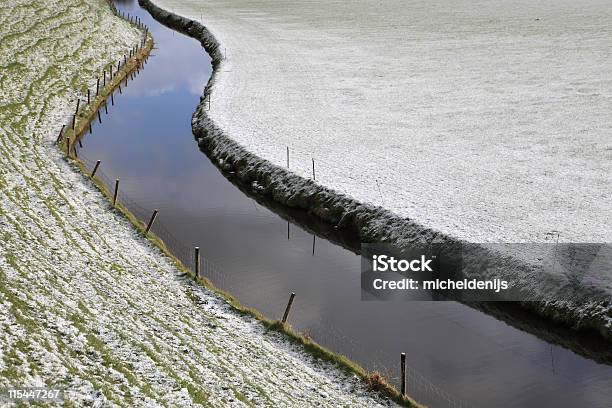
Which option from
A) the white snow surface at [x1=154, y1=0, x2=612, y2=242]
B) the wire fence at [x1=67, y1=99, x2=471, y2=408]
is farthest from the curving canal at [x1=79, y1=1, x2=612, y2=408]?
the white snow surface at [x1=154, y1=0, x2=612, y2=242]

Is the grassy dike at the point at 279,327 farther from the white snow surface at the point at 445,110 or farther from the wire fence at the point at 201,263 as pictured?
the white snow surface at the point at 445,110

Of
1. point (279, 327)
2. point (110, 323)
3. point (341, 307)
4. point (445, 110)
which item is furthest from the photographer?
point (445, 110)

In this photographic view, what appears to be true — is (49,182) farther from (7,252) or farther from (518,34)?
(518,34)

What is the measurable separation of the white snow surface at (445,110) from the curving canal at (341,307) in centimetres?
347

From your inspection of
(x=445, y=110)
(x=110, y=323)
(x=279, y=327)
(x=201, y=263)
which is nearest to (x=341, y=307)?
(x=279, y=327)

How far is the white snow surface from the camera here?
1206 inches

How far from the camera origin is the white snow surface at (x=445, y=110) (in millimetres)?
30641

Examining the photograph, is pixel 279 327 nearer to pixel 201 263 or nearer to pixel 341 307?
pixel 341 307

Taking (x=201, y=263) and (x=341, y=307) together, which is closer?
(x=341, y=307)

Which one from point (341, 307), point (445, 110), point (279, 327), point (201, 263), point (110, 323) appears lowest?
point (279, 327)

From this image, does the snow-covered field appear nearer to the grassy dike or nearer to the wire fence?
the grassy dike

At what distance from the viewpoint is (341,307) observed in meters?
24.6

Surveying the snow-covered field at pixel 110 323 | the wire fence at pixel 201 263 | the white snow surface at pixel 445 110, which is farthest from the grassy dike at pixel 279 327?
the white snow surface at pixel 445 110

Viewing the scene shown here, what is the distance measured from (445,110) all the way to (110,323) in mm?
30951
